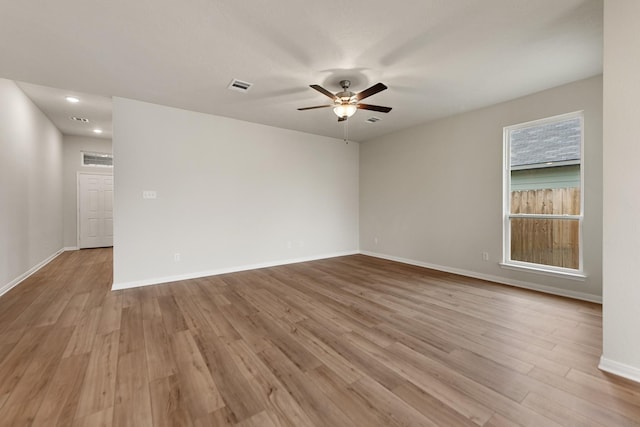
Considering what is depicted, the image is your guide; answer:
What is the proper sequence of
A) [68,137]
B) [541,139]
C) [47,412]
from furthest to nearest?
[68,137] → [541,139] → [47,412]

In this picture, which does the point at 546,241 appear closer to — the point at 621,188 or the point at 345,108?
the point at 621,188

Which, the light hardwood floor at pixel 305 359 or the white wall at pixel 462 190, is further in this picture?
the white wall at pixel 462 190

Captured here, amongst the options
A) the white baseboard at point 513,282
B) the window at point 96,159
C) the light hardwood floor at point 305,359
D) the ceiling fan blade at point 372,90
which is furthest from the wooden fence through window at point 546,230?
the window at point 96,159

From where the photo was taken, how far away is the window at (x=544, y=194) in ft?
11.5

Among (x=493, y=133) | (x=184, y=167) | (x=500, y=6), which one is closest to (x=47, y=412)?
(x=184, y=167)

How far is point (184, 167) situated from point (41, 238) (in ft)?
11.4

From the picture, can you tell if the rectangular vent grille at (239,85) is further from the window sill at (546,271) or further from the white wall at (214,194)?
the window sill at (546,271)

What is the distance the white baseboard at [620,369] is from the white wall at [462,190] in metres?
1.93

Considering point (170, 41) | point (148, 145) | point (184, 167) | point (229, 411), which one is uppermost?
point (170, 41)

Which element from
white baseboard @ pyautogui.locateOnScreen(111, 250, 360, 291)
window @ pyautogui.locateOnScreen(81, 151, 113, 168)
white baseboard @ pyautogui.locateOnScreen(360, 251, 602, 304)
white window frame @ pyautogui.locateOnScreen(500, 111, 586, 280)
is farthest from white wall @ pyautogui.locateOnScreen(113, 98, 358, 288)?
window @ pyautogui.locateOnScreen(81, 151, 113, 168)

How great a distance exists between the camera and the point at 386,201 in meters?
5.88

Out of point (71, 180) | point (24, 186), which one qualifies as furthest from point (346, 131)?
point (71, 180)

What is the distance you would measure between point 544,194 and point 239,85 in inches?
180

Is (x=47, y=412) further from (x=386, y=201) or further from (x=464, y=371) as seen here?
(x=386, y=201)
